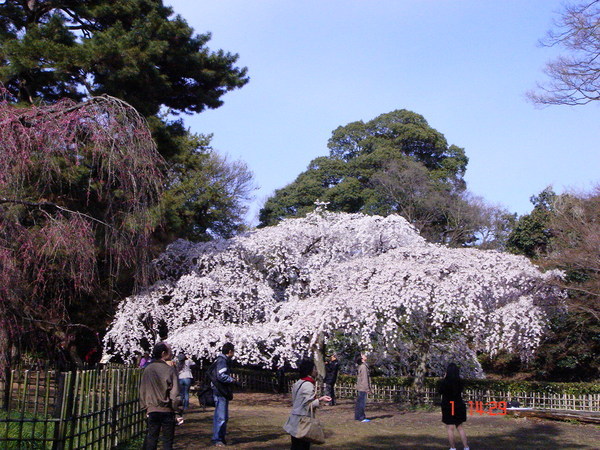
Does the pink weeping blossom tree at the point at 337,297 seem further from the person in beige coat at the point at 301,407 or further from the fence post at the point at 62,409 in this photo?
the fence post at the point at 62,409

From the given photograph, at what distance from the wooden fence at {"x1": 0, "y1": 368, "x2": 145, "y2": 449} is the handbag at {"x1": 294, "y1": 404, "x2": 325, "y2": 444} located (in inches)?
96.3

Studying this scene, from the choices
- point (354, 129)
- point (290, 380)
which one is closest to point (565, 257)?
point (290, 380)

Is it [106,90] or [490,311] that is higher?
[106,90]

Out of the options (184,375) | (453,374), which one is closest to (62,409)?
(453,374)

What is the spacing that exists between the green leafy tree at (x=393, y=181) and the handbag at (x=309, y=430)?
3092cm

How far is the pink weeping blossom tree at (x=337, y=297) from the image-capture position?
18.3 m

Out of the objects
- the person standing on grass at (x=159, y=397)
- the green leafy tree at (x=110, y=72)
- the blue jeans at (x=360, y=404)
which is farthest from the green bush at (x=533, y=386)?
the person standing on grass at (x=159, y=397)

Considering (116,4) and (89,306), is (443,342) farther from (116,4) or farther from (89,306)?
(116,4)

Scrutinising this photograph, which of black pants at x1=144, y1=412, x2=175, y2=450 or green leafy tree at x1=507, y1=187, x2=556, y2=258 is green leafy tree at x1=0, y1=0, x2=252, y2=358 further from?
green leafy tree at x1=507, y1=187, x2=556, y2=258

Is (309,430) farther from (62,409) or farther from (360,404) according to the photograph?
(360,404)

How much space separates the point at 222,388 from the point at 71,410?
4013mm

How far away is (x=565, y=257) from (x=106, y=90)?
14.8m

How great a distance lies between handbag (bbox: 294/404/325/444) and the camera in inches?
279

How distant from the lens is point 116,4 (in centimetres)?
1688
